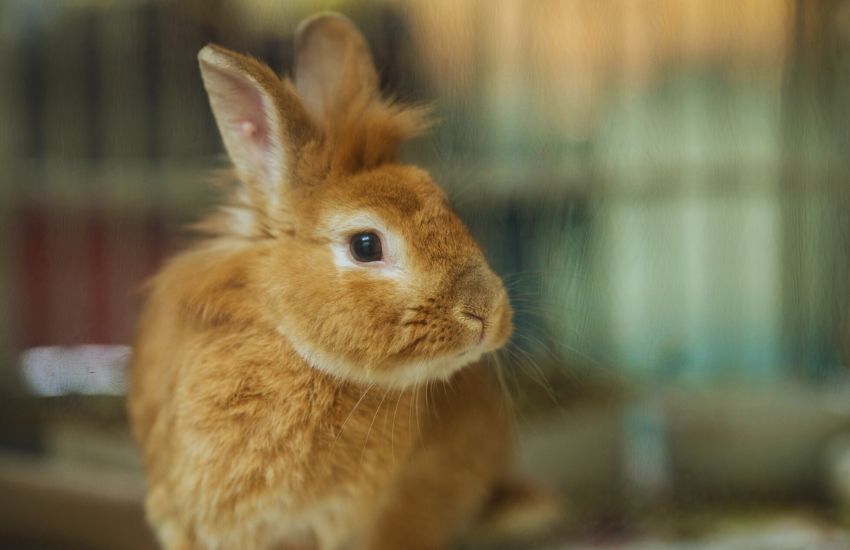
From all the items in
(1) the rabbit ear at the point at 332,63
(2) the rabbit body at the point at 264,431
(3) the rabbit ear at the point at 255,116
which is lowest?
(2) the rabbit body at the point at 264,431

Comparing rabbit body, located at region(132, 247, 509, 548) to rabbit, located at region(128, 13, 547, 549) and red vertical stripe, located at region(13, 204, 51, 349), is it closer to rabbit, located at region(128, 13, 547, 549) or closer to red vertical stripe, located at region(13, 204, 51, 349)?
rabbit, located at region(128, 13, 547, 549)

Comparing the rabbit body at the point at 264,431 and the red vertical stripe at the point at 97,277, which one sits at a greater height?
the red vertical stripe at the point at 97,277

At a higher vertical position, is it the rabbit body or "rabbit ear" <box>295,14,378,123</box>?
"rabbit ear" <box>295,14,378,123</box>

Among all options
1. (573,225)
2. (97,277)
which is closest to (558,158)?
(573,225)

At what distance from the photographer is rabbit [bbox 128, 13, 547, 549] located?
16.5 inches

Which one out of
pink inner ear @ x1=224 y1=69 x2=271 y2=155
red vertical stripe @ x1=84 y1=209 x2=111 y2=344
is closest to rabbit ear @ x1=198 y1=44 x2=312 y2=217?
pink inner ear @ x1=224 y1=69 x2=271 y2=155

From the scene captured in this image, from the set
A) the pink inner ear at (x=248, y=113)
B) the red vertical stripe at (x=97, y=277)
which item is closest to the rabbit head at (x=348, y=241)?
the pink inner ear at (x=248, y=113)

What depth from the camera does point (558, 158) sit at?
0.65 metres

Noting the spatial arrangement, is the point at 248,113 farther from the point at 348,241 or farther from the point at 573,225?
the point at 573,225

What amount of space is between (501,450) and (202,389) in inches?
9.0

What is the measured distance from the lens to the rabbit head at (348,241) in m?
0.41

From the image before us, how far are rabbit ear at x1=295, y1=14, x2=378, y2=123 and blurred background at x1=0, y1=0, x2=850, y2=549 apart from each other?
20 millimetres

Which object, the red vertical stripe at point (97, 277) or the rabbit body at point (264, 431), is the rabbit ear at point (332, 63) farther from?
the red vertical stripe at point (97, 277)

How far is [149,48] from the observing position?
63 cm
